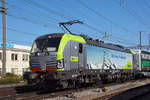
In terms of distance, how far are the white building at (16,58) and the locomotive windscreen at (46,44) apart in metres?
27.1

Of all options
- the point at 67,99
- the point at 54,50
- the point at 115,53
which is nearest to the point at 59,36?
the point at 54,50

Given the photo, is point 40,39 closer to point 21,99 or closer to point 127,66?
point 21,99

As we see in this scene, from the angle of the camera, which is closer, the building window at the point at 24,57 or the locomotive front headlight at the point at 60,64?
the locomotive front headlight at the point at 60,64

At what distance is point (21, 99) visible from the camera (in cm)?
1000

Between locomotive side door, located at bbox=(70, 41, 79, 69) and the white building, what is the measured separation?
27.5 metres

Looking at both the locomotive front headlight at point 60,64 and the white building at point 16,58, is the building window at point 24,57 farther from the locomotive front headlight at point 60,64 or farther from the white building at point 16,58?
the locomotive front headlight at point 60,64

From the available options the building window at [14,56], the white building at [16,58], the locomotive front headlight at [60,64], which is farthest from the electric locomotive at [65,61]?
the building window at [14,56]

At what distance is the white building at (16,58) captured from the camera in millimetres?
38528

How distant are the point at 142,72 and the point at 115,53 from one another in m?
8.61

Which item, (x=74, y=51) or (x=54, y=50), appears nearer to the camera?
(x=54, y=50)

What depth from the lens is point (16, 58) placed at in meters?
40.4

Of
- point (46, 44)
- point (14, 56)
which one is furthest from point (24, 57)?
point (46, 44)

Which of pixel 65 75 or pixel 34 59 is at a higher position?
pixel 34 59

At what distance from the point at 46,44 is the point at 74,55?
187 cm
